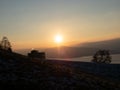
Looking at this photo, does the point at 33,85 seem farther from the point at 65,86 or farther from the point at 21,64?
the point at 21,64

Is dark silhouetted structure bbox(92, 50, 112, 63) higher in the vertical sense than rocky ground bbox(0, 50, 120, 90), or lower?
higher

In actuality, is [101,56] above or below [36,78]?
above

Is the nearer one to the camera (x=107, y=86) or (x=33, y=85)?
(x=33, y=85)

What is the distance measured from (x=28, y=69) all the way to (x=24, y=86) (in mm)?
6450

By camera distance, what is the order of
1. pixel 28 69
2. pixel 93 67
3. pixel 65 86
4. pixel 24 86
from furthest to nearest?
pixel 93 67, pixel 28 69, pixel 65 86, pixel 24 86

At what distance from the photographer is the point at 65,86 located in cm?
2781

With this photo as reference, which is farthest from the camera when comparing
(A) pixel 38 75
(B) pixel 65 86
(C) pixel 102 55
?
(C) pixel 102 55

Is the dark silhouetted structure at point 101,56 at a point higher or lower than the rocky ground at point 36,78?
higher

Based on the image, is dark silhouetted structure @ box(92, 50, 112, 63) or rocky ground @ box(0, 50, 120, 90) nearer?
rocky ground @ box(0, 50, 120, 90)

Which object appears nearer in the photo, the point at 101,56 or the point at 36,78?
the point at 36,78

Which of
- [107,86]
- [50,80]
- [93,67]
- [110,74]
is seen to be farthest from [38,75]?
[93,67]

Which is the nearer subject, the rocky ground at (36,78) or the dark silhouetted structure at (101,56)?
the rocky ground at (36,78)

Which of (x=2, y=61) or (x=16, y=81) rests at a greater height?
(x=2, y=61)

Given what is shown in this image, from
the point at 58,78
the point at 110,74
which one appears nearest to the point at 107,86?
the point at 58,78
